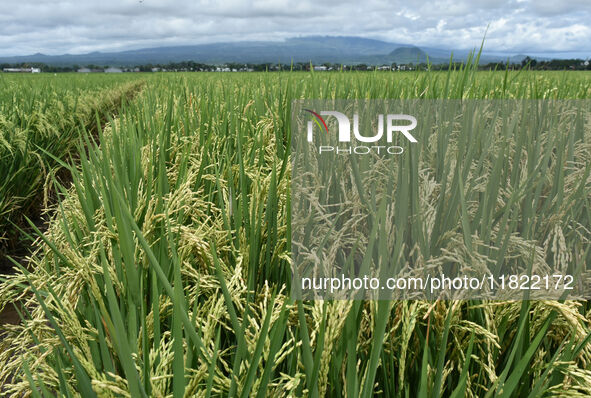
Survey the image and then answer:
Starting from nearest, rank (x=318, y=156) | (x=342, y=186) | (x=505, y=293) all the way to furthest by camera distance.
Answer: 1. (x=505, y=293)
2. (x=342, y=186)
3. (x=318, y=156)

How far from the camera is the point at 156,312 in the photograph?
86 centimetres

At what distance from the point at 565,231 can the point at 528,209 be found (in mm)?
127

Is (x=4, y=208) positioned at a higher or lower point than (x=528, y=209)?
lower

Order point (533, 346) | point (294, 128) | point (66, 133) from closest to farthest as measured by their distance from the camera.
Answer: point (533, 346), point (294, 128), point (66, 133)

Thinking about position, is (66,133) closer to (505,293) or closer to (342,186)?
(342,186)

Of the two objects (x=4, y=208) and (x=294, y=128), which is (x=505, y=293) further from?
(x=4, y=208)

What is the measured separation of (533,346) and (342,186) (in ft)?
1.91

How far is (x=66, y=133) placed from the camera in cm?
453

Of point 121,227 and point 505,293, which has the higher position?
point 121,227

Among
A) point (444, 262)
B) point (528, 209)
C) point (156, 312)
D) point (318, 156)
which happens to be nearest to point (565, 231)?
point (528, 209)

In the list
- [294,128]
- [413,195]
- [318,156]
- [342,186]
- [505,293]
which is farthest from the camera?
[294,128]

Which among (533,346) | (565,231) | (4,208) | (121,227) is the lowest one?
(4,208)

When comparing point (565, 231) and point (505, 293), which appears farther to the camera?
point (565, 231)

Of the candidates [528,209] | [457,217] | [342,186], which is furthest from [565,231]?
[342,186]
